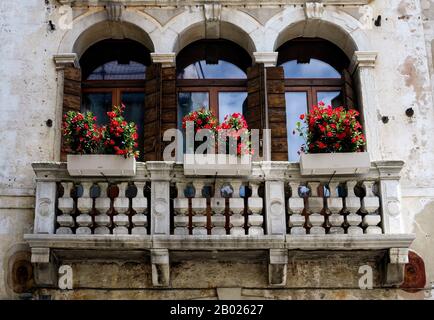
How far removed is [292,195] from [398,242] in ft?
4.70

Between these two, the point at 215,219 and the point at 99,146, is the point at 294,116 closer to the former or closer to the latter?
the point at 215,219

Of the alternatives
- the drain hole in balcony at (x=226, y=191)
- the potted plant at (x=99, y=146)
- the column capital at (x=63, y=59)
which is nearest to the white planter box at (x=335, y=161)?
the drain hole in balcony at (x=226, y=191)

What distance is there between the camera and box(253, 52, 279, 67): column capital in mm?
12195

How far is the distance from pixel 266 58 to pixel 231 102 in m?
0.84

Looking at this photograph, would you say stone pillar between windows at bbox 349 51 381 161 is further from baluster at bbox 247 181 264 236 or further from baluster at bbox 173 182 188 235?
baluster at bbox 173 182 188 235

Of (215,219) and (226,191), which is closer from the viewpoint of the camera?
(215,219)

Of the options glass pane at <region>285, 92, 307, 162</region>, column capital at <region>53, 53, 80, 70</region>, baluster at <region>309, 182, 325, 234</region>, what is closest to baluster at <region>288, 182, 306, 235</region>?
baluster at <region>309, 182, 325, 234</region>

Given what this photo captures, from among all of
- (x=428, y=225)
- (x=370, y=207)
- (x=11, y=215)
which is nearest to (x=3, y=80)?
(x=11, y=215)

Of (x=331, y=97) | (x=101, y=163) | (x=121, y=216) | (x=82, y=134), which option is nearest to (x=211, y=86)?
(x=331, y=97)

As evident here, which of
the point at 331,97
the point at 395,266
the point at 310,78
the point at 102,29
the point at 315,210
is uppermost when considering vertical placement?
the point at 102,29

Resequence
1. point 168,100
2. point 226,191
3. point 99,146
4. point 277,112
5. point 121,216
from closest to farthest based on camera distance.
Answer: point 121,216, point 99,146, point 226,191, point 277,112, point 168,100

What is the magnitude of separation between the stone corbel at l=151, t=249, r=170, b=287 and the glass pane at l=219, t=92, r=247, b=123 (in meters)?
2.66

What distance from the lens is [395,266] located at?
1073cm

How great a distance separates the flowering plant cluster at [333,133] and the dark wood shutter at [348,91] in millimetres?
1161
